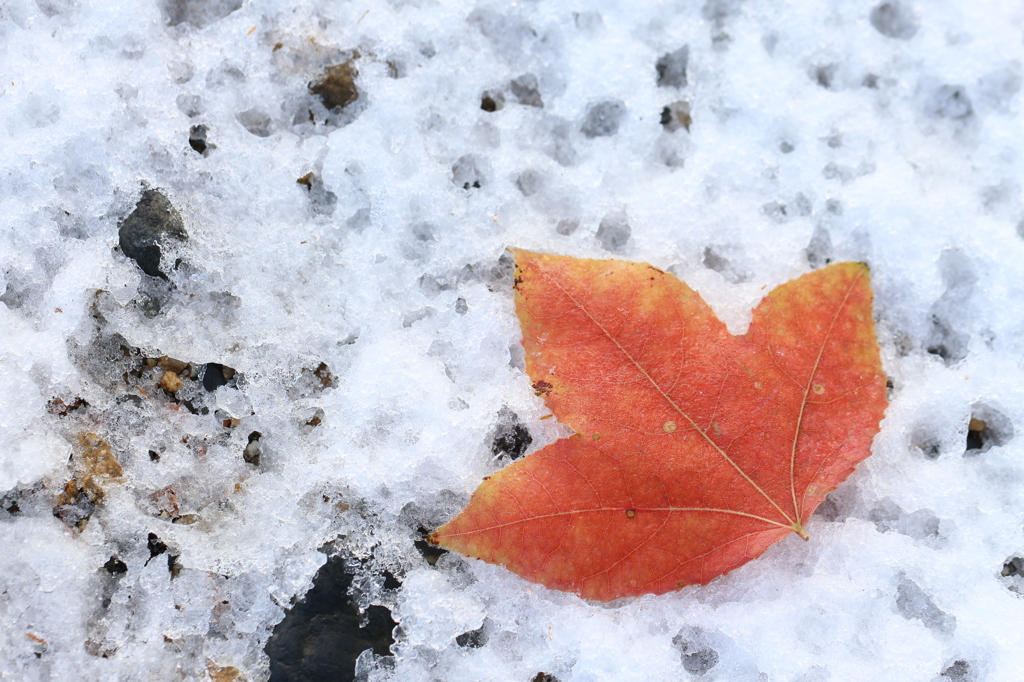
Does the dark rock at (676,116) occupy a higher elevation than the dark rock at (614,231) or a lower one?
higher

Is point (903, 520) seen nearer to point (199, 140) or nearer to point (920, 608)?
point (920, 608)

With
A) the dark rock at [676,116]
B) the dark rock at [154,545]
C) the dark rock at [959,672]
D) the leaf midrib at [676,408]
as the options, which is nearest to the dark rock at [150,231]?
the dark rock at [154,545]

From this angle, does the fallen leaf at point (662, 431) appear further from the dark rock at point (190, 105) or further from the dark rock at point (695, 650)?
the dark rock at point (190, 105)

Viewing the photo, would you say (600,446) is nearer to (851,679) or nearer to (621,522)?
(621,522)

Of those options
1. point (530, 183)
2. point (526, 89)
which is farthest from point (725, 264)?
point (526, 89)

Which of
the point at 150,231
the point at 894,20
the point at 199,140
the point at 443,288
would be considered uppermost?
the point at 894,20

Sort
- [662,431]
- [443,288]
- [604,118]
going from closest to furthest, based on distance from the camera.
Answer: [662,431]
[443,288]
[604,118]
